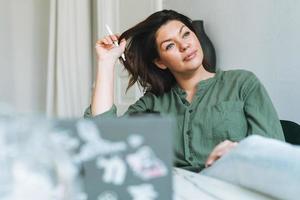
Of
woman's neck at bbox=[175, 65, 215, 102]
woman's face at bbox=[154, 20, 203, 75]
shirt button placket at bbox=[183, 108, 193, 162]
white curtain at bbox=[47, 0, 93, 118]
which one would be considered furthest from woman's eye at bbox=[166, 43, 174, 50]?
white curtain at bbox=[47, 0, 93, 118]

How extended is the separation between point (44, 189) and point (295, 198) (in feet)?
1.15

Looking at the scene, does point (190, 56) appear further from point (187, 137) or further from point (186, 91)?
point (187, 137)

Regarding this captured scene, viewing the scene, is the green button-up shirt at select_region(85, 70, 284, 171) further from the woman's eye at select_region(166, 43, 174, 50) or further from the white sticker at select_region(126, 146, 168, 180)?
the white sticker at select_region(126, 146, 168, 180)

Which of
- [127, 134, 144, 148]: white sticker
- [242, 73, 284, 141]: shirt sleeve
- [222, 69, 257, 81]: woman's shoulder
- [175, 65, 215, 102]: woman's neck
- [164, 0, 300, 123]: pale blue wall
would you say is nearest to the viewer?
[127, 134, 144, 148]: white sticker

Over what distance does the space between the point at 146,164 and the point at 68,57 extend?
112 inches

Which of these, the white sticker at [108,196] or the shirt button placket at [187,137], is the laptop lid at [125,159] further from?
the shirt button placket at [187,137]

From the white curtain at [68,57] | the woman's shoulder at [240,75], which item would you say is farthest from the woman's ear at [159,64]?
the white curtain at [68,57]

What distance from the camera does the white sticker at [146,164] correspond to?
0.34m

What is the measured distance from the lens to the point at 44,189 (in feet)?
1.15

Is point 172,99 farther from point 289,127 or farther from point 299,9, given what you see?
point 299,9

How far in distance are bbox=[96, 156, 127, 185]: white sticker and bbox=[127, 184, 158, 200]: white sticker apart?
0.04ft

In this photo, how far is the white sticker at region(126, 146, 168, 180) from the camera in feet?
1.13

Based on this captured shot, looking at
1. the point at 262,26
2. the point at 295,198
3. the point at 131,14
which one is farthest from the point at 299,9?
the point at 295,198

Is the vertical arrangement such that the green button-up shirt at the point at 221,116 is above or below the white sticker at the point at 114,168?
below
